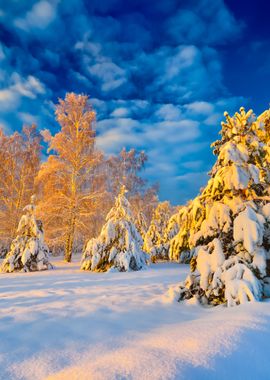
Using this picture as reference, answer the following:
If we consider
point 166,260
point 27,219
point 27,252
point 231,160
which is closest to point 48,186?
point 27,219

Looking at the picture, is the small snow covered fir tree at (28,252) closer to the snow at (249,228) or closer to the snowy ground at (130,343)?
the snowy ground at (130,343)

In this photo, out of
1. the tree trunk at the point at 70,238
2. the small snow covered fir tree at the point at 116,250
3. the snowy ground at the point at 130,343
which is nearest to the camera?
the snowy ground at the point at 130,343

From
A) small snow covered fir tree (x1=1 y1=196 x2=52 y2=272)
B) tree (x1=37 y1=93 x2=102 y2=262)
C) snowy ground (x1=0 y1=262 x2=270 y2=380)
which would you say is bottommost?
snowy ground (x1=0 y1=262 x2=270 y2=380)

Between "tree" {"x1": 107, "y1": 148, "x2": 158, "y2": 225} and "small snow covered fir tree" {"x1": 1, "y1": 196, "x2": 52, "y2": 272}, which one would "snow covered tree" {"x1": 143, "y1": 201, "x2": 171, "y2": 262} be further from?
"small snow covered fir tree" {"x1": 1, "y1": 196, "x2": 52, "y2": 272}

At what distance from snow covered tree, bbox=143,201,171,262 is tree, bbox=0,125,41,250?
9.35 metres

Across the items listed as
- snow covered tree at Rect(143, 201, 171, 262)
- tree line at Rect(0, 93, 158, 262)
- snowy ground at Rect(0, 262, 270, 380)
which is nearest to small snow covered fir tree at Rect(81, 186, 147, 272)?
tree line at Rect(0, 93, 158, 262)

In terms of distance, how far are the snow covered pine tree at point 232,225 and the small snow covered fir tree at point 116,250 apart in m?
6.01

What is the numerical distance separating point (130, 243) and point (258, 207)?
7125mm

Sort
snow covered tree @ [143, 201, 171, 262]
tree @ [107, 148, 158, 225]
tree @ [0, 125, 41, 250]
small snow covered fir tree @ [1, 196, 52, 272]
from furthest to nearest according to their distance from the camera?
tree @ [107, 148, 158, 225]
snow covered tree @ [143, 201, 171, 262]
tree @ [0, 125, 41, 250]
small snow covered fir tree @ [1, 196, 52, 272]

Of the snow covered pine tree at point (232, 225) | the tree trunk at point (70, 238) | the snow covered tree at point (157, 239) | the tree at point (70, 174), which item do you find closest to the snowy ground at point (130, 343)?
the snow covered pine tree at point (232, 225)

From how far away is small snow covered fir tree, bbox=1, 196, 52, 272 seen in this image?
11.6 metres

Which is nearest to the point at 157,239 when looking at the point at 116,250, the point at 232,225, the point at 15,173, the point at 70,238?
the point at 70,238

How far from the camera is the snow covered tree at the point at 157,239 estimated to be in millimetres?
19062

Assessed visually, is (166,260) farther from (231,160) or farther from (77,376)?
(77,376)
